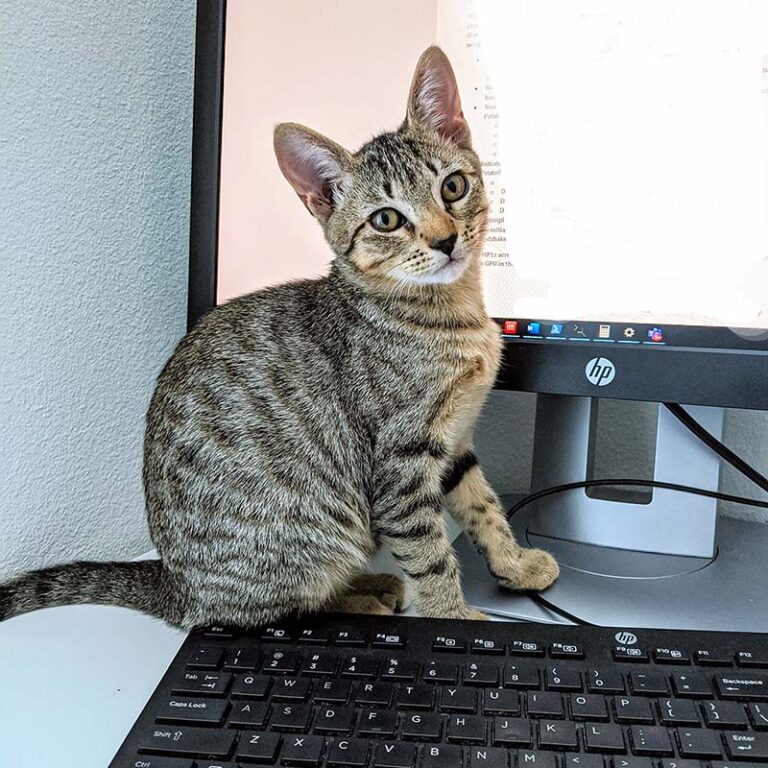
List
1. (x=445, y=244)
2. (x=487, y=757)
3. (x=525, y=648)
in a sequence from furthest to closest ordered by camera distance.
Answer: (x=445, y=244)
(x=525, y=648)
(x=487, y=757)

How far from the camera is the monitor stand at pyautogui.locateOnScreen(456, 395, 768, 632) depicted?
2.25 feet

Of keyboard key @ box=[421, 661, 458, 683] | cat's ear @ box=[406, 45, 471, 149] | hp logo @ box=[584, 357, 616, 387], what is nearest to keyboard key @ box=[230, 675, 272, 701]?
keyboard key @ box=[421, 661, 458, 683]

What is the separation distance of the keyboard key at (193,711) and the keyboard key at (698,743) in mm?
286

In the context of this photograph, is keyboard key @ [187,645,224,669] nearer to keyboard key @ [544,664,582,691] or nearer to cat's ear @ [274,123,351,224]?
keyboard key @ [544,664,582,691]

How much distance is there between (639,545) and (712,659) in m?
0.30

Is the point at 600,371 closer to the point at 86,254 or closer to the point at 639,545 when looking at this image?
the point at 639,545

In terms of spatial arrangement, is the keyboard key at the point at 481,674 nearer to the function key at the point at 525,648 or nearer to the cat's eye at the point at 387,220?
the function key at the point at 525,648

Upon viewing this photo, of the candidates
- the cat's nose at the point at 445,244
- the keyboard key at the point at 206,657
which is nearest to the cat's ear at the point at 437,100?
the cat's nose at the point at 445,244

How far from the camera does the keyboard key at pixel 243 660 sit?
52 cm

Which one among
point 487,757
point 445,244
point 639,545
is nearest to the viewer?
point 487,757

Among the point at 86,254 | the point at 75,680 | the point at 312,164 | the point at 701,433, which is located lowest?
the point at 75,680

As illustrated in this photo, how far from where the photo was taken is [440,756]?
431mm

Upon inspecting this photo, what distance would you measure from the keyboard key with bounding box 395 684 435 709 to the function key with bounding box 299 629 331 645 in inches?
3.3

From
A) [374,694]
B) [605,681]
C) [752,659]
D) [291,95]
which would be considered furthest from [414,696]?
[291,95]
